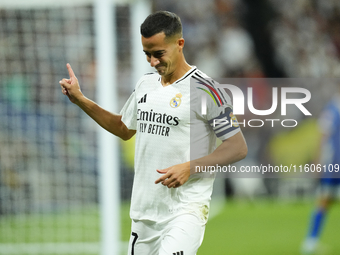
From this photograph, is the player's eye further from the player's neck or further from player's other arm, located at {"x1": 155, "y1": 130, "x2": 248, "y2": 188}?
player's other arm, located at {"x1": 155, "y1": 130, "x2": 248, "y2": 188}

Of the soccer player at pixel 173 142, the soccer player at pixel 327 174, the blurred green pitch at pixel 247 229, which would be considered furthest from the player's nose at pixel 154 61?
the soccer player at pixel 327 174

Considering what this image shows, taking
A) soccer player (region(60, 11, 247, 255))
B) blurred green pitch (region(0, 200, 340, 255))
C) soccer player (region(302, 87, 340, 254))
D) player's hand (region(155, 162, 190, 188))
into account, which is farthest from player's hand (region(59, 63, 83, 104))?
soccer player (region(302, 87, 340, 254))

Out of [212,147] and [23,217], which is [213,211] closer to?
[23,217]

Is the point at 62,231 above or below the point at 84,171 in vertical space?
below

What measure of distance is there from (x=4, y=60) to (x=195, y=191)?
4.08 meters

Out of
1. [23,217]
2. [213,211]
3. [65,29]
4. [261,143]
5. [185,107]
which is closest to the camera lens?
[185,107]

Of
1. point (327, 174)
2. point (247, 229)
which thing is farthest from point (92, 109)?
point (247, 229)

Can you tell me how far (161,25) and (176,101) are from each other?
48 cm

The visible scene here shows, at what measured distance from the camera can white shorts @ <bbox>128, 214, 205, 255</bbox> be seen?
318cm

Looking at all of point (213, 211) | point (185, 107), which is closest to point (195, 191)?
point (185, 107)

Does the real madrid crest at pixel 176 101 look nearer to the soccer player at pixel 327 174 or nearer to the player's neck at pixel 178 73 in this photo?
the player's neck at pixel 178 73

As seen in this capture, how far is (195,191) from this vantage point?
3.35 meters

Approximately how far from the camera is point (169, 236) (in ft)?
10.6

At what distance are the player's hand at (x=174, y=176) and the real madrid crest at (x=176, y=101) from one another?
43cm
